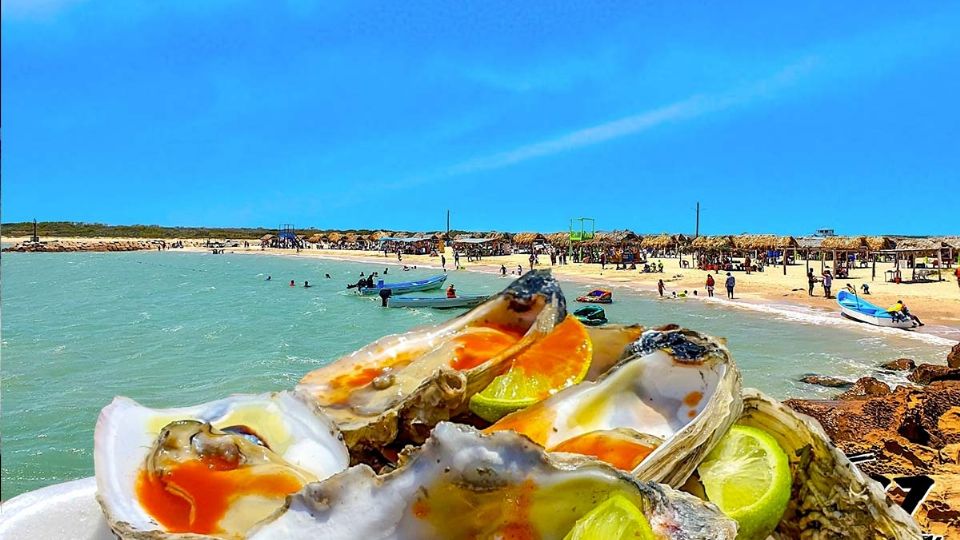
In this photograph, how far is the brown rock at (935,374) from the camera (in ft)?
24.1

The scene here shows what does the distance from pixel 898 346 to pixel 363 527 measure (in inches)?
759

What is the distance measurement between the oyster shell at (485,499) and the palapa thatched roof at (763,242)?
5051cm

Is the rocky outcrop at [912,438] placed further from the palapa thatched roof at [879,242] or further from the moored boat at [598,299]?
the palapa thatched roof at [879,242]

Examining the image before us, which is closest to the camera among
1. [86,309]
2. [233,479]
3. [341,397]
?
[233,479]

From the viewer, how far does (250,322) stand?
2369 centimetres

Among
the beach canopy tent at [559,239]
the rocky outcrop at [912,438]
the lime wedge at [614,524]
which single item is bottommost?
the rocky outcrop at [912,438]

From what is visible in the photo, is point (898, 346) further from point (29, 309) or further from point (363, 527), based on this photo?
point (29, 309)

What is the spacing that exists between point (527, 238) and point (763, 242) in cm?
2685

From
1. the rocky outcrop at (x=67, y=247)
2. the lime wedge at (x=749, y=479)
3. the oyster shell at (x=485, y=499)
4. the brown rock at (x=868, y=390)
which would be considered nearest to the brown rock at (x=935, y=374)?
the brown rock at (x=868, y=390)

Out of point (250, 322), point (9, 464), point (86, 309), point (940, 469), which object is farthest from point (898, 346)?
point (86, 309)

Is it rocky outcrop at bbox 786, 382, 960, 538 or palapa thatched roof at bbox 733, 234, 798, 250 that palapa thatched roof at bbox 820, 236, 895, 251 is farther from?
rocky outcrop at bbox 786, 382, 960, 538

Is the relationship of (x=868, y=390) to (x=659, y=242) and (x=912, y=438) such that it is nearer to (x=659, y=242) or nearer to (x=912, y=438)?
(x=912, y=438)

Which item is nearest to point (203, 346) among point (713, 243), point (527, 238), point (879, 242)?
point (879, 242)

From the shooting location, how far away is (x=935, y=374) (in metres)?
8.23
